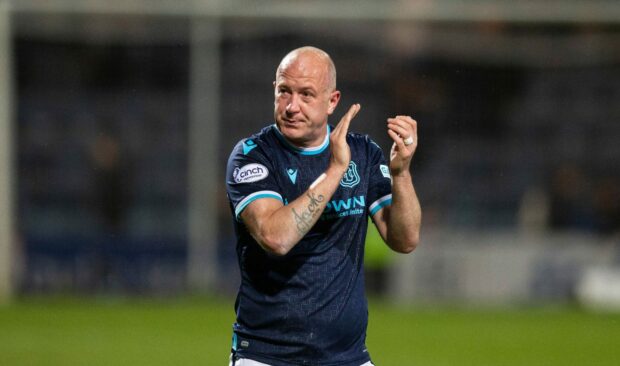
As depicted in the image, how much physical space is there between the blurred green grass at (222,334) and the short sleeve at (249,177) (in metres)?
5.36

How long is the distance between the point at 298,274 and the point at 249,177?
404 mm

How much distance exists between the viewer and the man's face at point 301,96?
424cm

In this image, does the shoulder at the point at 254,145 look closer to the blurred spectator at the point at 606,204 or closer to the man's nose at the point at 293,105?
the man's nose at the point at 293,105

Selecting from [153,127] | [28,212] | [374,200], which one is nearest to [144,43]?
[153,127]

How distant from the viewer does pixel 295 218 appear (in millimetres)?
4039

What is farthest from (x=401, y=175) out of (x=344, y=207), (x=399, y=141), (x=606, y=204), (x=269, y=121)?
(x=269, y=121)

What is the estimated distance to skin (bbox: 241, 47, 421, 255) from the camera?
4055 mm

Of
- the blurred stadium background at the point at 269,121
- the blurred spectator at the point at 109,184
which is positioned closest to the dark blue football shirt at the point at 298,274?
the blurred stadium background at the point at 269,121

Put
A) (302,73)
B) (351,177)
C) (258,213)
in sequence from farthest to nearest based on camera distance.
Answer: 1. (351,177)
2. (302,73)
3. (258,213)

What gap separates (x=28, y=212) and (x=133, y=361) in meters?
7.62

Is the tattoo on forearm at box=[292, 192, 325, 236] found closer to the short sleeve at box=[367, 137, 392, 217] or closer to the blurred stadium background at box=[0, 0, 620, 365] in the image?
the short sleeve at box=[367, 137, 392, 217]

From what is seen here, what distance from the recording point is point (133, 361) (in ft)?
31.9

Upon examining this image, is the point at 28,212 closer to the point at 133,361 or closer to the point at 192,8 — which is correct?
the point at 192,8

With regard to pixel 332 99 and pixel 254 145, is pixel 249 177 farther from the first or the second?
pixel 332 99
